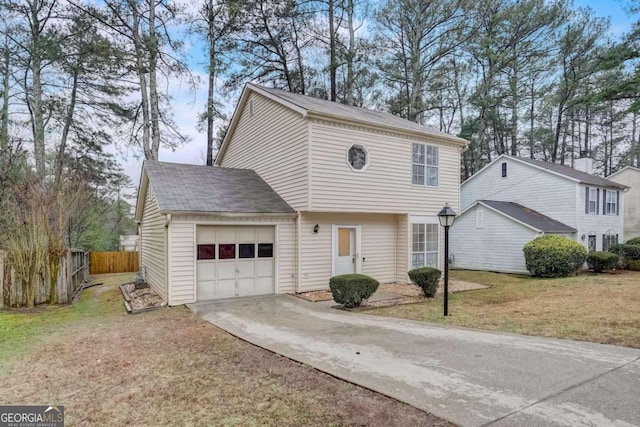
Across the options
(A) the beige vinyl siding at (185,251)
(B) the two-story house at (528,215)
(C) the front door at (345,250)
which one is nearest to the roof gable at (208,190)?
(A) the beige vinyl siding at (185,251)

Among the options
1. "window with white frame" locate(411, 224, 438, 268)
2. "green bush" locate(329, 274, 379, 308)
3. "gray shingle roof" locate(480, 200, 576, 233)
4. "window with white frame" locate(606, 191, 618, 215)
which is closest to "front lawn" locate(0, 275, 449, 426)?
"green bush" locate(329, 274, 379, 308)

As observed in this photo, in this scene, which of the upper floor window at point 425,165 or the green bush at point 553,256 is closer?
the upper floor window at point 425,165

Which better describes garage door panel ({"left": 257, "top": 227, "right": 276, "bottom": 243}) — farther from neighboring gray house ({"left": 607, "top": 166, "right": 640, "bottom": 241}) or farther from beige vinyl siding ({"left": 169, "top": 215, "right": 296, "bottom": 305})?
neighboring gray house ({"left": 607, "top": 166, "right": 640, "bottom": 241})

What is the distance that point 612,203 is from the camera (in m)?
20.8

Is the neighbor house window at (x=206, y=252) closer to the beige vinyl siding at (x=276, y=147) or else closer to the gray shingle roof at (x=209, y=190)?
the gray shingle roof at (x=209, y=190)

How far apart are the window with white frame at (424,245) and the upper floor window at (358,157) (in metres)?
3.19

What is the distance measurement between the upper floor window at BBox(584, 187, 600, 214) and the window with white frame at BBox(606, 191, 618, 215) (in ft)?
5.20

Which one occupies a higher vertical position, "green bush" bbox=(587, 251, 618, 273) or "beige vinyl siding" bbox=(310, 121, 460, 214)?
"beige vinyl siding" bbox=(310, 121, 460, 214)

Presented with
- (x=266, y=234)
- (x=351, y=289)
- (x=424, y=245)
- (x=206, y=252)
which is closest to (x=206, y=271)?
(x=206, y=252)

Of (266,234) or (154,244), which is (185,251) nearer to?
(266,234)

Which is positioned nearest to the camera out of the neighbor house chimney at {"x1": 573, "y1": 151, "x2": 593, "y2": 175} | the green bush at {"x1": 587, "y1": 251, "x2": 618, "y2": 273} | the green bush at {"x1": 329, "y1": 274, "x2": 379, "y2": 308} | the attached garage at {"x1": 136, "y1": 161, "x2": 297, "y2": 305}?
the green bush at {"x1": 329, "y1": 274, "x2": 379, "y2": 308}

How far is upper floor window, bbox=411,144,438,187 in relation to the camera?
1277 centimetres

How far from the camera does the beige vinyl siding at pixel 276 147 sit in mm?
10739

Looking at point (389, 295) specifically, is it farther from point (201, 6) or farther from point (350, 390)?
point (201, 6)
